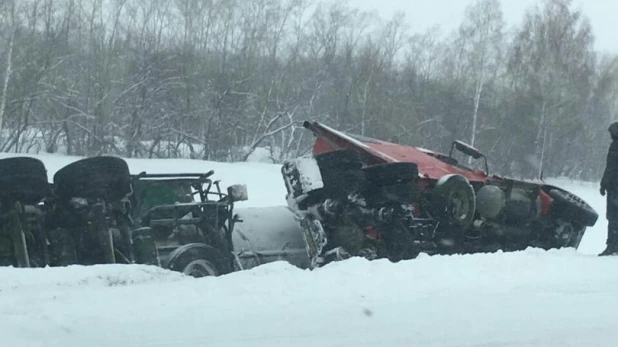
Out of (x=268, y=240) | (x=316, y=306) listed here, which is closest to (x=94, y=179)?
(x=268, y=240)

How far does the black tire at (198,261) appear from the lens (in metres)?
7.50

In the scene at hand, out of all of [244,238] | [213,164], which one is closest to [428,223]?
[244,238]

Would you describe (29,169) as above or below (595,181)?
above

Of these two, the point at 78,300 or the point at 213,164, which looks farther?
the point at 213,164

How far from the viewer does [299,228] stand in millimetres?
8844

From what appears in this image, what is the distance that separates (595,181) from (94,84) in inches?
888

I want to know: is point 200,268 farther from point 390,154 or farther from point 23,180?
point 390,154

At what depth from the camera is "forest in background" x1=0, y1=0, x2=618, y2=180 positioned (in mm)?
28958

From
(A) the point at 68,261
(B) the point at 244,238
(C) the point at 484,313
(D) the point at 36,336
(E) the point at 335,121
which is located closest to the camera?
(D) the point at 36,336

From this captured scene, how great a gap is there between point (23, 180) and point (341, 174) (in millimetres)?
3330

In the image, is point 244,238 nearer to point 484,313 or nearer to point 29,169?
point 29,169

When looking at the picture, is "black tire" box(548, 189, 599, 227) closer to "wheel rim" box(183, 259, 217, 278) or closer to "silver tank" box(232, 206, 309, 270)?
"silver tank" box(232, 206, 309, 270)

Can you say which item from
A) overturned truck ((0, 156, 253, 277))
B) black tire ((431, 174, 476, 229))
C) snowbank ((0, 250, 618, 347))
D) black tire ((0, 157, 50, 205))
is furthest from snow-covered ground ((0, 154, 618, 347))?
black tire ((431, 174, 476, 229))

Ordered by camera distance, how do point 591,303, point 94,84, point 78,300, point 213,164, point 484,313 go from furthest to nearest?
1. point 94,84
2. point 213,164
3. point 591,303
4. point 484,313
5. point 78,300
